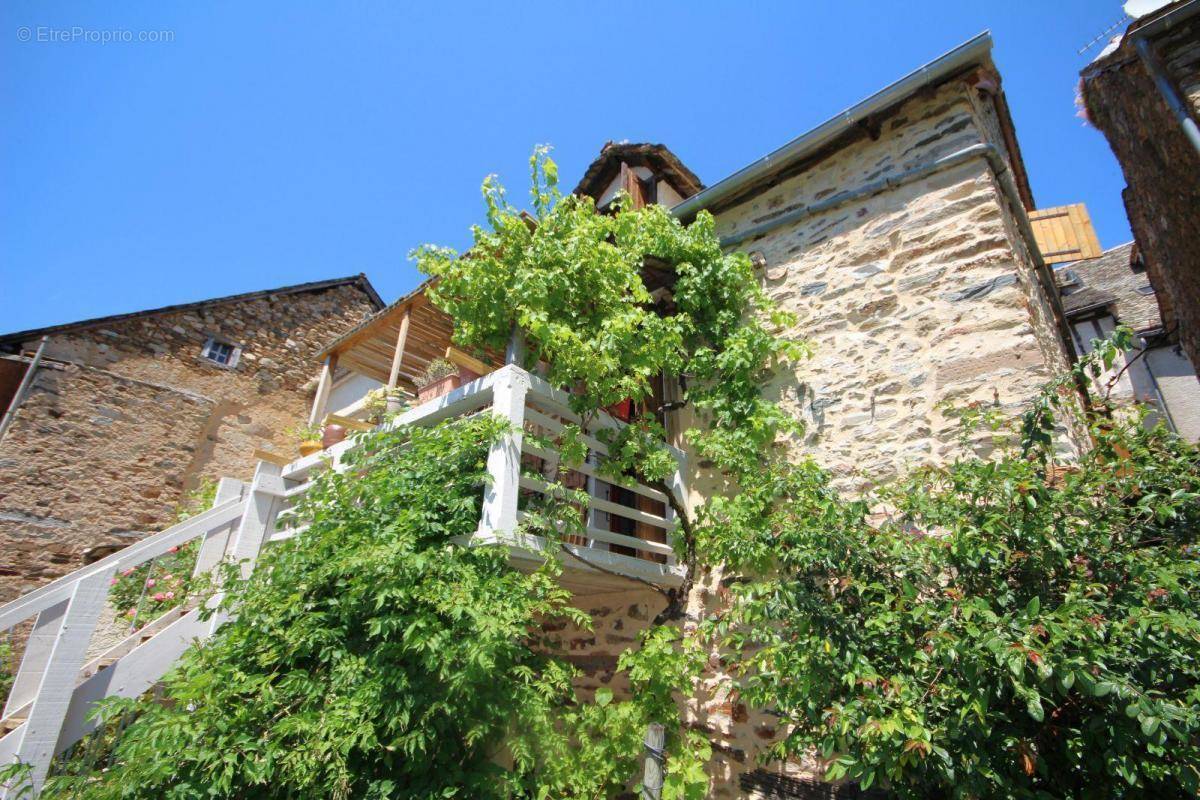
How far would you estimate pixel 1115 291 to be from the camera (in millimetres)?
10492

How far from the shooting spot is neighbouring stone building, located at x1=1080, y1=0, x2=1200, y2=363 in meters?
3.58

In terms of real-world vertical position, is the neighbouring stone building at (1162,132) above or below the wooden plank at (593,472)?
above

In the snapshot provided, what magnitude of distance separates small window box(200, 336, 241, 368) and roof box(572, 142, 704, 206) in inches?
281

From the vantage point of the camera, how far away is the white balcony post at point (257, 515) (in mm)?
4734

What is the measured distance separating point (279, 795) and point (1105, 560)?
13.1 ft

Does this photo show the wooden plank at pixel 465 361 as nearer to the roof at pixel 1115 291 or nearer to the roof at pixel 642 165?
the roof at pixel 642 165

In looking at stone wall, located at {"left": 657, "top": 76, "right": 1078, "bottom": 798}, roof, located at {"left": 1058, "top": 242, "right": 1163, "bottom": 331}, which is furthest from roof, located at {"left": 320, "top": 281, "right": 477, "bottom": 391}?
roof, located at {"left": 1058, "top": 242, "right": 1163, "bottom": 331}

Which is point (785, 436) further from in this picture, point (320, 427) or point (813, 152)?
point (320, 427)

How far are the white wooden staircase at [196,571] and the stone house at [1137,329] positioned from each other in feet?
A: 29.7

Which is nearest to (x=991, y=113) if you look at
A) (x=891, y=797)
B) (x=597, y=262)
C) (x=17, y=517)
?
(x=597, y=262)

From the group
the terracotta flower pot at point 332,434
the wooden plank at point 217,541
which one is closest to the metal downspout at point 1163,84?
the terracotta flower pot at point 332,434

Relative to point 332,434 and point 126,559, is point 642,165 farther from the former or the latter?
point 126,559

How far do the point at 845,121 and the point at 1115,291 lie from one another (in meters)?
9.54

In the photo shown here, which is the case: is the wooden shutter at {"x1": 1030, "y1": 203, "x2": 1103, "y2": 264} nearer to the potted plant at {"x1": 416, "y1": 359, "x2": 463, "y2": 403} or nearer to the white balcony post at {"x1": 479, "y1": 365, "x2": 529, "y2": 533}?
the white balcony post at {"x1": 479, "y1": 365, "x2": 529, "y2": 533}
